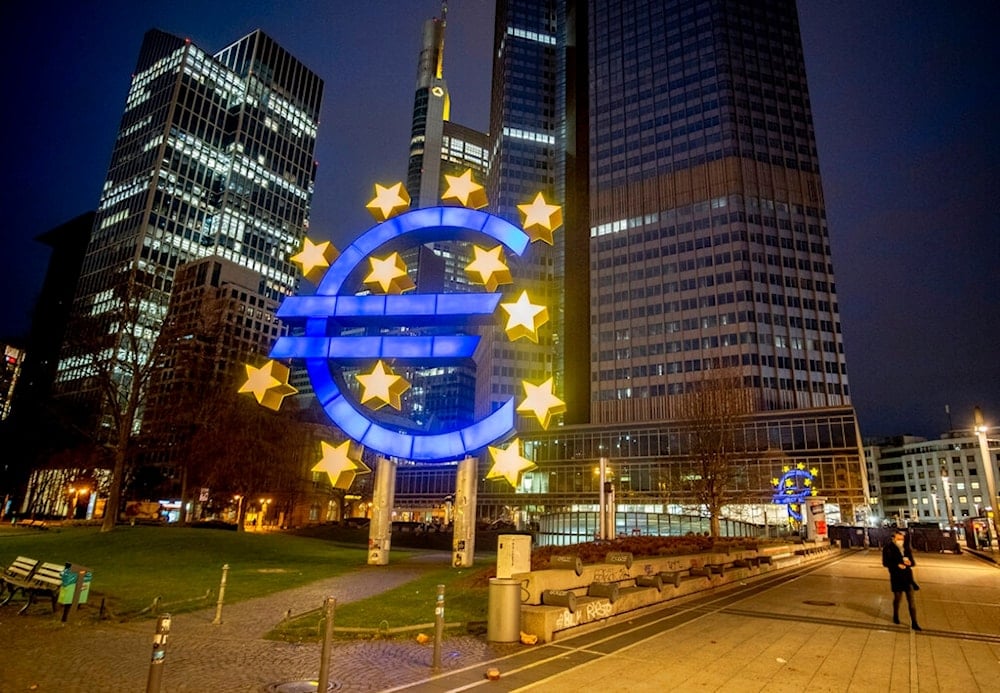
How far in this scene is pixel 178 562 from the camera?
21.8 metres

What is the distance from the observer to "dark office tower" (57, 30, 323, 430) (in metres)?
143

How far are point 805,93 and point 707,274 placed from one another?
5034cm

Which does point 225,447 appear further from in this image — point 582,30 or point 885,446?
point 885,446

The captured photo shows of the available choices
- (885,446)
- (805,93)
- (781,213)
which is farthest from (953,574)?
(885,446)

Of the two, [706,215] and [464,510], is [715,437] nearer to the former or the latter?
[464,510]

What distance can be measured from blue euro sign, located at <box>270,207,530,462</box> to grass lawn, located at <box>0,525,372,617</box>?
5853mm

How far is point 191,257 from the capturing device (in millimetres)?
147125

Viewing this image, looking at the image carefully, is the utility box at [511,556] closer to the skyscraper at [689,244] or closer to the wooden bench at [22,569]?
the wooden bench at [22,569]

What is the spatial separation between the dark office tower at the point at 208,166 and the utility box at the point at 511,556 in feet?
431

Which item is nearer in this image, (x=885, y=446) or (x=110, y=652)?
(x=110, y=652)

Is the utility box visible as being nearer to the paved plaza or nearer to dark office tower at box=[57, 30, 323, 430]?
the paved plaza

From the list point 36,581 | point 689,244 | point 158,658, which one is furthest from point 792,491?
point 158,658

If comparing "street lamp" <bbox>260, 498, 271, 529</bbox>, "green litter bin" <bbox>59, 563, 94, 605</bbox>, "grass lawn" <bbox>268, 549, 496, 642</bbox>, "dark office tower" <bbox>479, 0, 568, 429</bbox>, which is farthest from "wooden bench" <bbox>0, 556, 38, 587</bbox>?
"dark office tower" <bbox>479, 0, 568, 429</bbox>

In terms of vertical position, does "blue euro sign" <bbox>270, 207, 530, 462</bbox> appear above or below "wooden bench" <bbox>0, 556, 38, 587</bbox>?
above
